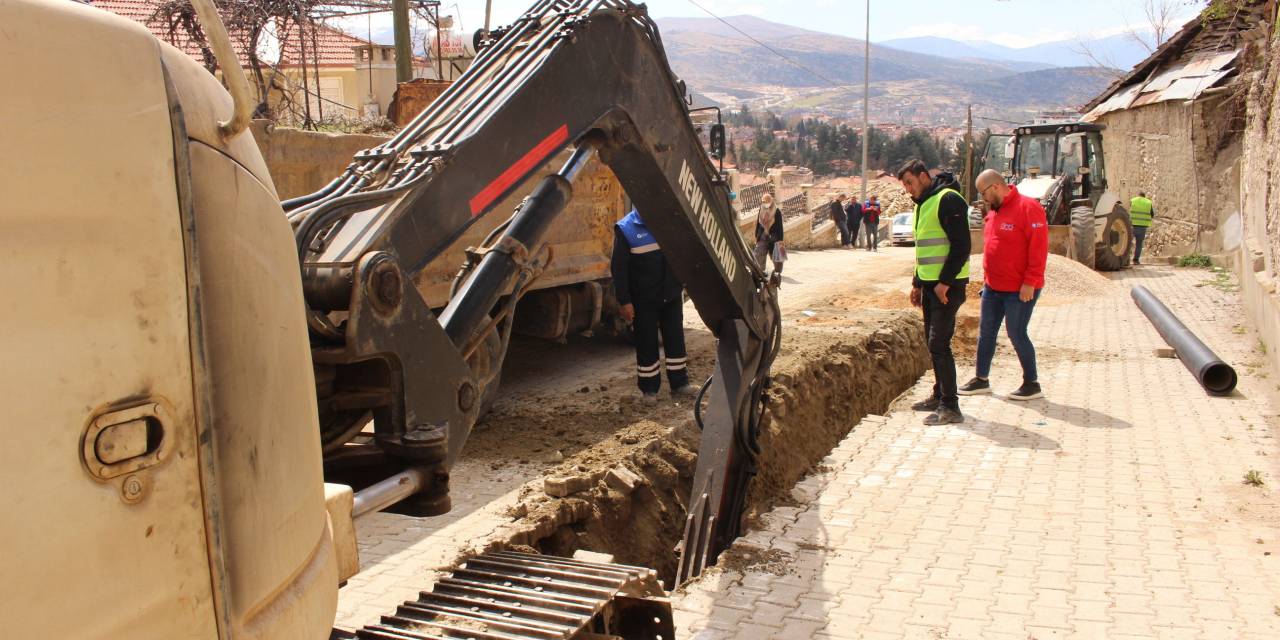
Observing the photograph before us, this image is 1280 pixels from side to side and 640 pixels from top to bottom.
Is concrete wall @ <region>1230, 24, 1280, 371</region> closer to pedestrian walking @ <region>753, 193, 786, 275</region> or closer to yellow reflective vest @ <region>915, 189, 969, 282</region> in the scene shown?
yellow reflective vest @ <region>915, 189, 969, 282</region>

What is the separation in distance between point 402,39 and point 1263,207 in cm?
1113

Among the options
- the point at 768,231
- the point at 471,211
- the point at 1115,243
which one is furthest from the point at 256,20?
the point at 1115,243

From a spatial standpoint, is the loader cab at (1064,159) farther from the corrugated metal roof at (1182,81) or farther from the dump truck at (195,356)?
the dump truck at (195,356)

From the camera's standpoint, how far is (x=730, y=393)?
5.18 metres

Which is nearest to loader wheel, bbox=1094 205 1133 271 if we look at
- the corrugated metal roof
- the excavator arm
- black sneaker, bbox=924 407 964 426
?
the corrugated metal roof

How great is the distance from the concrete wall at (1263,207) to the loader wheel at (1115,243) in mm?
3488

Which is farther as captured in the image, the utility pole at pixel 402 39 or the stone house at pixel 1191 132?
the stone house at pixel 1191 132

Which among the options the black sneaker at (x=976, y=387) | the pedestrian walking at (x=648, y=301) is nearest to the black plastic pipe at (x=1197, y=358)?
the black sneaker at (x=976, y=387)

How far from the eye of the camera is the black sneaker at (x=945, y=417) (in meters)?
7.34

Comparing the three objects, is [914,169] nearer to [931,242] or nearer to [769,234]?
[931,242]

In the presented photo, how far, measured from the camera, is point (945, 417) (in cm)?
736

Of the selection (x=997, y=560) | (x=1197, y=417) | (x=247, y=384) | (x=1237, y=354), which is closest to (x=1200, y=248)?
(x=1237, y=354)

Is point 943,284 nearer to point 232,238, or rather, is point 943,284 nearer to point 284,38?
point 232,238

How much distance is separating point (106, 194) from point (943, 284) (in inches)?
249
